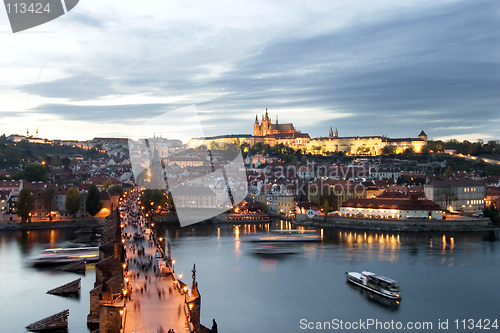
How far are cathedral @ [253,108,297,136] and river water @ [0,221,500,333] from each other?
32.5 meters

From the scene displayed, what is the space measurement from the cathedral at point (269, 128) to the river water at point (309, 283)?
106 feet

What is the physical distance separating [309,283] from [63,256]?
4.12m

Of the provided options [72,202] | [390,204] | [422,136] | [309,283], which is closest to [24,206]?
[72,202]

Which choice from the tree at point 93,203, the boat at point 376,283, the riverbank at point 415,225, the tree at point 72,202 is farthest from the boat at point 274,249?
the tree at point 72,202

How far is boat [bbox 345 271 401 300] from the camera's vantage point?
6.60 metres

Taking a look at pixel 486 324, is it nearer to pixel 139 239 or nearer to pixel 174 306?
pixel 174 306

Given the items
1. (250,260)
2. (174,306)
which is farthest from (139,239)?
(174,306)

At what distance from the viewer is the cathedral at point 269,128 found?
142 feet

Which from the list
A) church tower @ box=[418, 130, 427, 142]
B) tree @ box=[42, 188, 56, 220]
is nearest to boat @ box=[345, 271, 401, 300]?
tree @ box=[42, 188, 56, 220]

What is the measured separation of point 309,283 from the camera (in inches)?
282

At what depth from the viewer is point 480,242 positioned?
10531 mm

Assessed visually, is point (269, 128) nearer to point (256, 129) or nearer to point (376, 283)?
point (256, 129)

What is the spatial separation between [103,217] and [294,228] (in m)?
4.92

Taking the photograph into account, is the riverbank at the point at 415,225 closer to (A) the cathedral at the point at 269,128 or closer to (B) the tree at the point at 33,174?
(B) the tree at the point at 33,174
